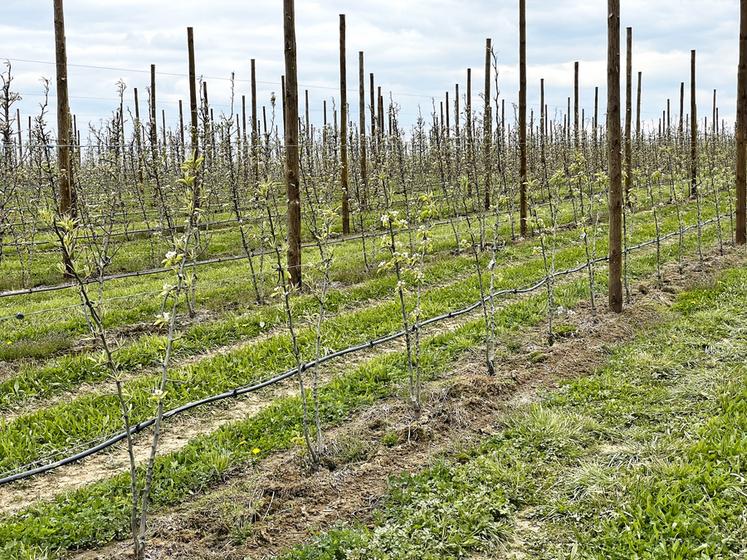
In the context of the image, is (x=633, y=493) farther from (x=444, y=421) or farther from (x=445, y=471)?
Result: (x=444, y=421)

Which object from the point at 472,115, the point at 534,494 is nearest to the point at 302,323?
the point at 534,494

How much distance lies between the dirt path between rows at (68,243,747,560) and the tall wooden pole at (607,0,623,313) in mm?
1194

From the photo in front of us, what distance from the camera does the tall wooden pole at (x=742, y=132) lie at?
12078 mm

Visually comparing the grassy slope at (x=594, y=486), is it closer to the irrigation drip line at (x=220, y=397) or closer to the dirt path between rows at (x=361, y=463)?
the dirt path between rows at (x=361, y=463)

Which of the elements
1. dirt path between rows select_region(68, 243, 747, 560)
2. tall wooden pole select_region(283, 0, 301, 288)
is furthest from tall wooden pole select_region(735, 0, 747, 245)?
tall wooden pole select_region(283, 0, 301, 288)

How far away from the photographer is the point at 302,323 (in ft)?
28.1

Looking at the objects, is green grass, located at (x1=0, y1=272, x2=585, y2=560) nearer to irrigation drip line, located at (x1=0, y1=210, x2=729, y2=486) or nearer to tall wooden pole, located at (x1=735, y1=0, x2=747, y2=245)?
irrigation drip line, located at (x1=0, y1=210, x2=729, y2=486)

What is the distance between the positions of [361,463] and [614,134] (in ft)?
17.6

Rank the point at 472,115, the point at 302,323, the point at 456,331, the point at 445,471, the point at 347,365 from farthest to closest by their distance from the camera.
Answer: the point at 472,115, the point at 302,323, the point at 456,331, the point at 347,365, the point at 445,471

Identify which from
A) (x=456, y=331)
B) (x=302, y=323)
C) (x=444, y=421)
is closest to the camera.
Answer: (x=444, y=421)

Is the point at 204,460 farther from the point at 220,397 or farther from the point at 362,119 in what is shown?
the point at 362,119

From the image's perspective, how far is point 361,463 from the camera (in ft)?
15.3

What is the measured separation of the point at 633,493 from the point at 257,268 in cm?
917

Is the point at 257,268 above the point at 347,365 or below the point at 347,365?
above
